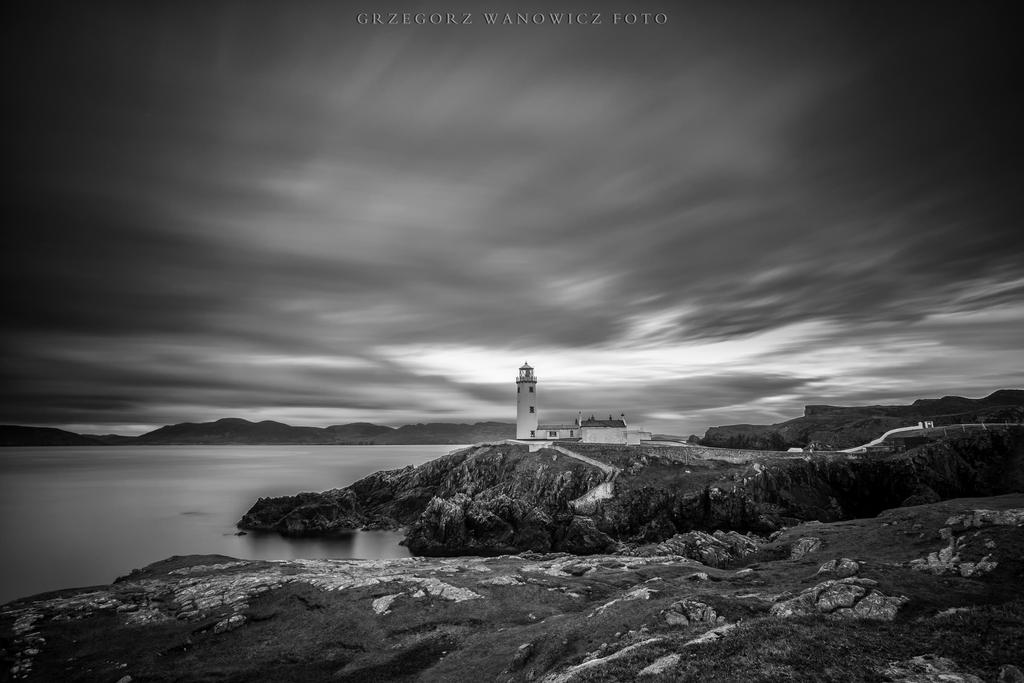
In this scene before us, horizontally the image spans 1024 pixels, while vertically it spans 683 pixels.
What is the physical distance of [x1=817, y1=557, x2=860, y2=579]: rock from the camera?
23.0 metres

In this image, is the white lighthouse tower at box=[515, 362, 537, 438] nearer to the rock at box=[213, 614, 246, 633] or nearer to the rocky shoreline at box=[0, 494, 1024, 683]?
the rocky shoreline at box=[0, 494, 1024, 683]

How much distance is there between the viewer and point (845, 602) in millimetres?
18547

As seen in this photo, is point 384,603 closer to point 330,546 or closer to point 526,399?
point 330,546

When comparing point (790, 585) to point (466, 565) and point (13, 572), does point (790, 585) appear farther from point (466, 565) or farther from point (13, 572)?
point (13, 572)

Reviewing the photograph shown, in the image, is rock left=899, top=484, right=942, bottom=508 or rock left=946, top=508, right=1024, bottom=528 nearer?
rock left=946, top=508, right=1024, bottom=528

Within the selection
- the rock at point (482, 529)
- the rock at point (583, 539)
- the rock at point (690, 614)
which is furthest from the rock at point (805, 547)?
the rock at point (482, 529)

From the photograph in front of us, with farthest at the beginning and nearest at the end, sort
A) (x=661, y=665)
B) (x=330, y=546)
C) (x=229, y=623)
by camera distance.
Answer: (x=330, y=546) < (x=229, y=623) < (x=661, y=665)

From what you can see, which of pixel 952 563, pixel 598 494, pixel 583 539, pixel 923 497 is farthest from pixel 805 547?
pixel 923 497

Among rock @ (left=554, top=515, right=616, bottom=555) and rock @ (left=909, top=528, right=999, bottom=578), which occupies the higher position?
rock @ (left=909, top=528, right=999, bottom=578)

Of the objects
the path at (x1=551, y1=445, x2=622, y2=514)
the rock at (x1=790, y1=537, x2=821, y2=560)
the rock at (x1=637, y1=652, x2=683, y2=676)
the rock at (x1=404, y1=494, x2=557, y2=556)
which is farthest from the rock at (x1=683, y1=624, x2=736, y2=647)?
the path at (x1=551, y1=445, x2=622, y2=514)

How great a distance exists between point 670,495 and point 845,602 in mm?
51109

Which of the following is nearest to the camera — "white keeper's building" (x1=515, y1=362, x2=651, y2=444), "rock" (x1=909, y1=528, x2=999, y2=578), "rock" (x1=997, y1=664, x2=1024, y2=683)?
"rock" (x1=997, y1=664, x2=1024, y2=683)

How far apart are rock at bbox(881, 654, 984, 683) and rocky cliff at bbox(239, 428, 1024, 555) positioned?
4689 centimetres

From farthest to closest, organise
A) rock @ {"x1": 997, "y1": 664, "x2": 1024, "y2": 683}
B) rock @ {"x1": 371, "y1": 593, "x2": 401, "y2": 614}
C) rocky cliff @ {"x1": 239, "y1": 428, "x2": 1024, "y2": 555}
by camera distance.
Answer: rocky cliff @ {"x1": 239, "y1": 428, "x2": 1024, "y2": 555}
rock @ {"x1": 371, "y1": 593, "x2": 401, "y2": 614}
rock @ {"x1": 997, "y1": 664, "x2": 1024, "y2": 683}
